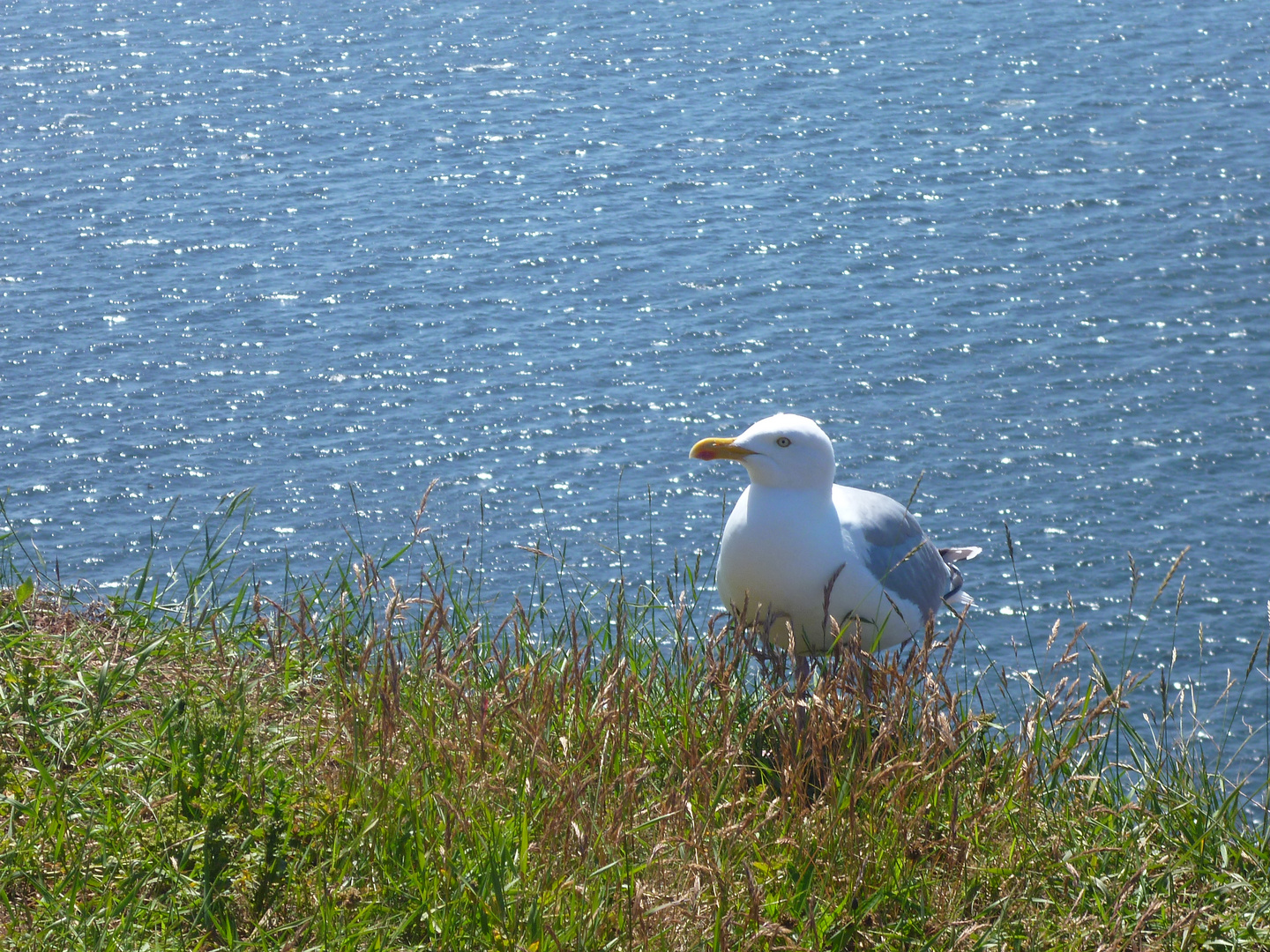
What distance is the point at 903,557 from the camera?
512 cm

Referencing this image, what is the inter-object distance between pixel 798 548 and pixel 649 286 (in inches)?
303

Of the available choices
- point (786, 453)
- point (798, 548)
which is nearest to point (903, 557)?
point (798, 548)

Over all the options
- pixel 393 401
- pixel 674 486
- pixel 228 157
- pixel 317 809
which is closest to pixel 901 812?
pixel 317 809

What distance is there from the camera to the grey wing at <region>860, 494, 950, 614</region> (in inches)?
203

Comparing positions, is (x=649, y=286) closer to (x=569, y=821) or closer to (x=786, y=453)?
(x=786, y=453)

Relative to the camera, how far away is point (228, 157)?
15.1 m

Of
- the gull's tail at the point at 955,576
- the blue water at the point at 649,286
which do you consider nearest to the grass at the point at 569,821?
the gull's tail at the point at 955,576

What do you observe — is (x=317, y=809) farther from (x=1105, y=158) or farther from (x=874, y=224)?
(x=1105, y=158)

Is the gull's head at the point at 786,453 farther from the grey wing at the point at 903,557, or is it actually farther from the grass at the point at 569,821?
the grass at the point at 569,821

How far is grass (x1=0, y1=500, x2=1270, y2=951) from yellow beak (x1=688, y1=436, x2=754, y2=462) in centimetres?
95

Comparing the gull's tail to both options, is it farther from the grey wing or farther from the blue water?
the blue water

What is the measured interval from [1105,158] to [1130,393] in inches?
185

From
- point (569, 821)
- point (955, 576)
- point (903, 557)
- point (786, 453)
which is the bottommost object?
point (955, 576)

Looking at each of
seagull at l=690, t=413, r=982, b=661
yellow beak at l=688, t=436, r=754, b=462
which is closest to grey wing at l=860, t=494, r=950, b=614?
seagull at l=690, t=413, r=982, b=661
